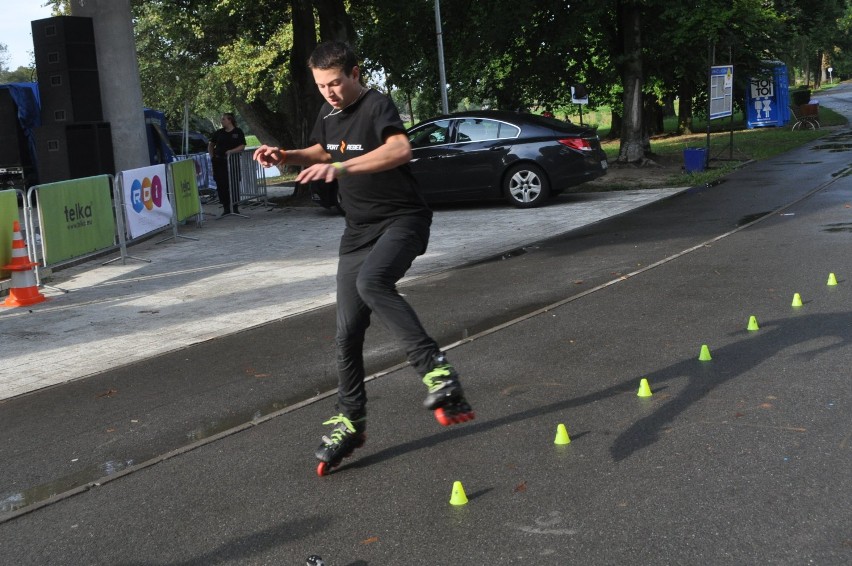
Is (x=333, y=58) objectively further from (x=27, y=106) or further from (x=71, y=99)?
(x=27, y=106)

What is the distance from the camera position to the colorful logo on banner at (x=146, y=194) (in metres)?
13.6

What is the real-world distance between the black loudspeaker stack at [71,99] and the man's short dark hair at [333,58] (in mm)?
11885

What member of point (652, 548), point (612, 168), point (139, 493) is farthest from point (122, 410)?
point (612, 168)

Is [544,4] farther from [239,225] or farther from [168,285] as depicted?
[168,285]

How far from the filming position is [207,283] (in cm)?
1147

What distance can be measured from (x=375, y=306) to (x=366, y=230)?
1.35ft

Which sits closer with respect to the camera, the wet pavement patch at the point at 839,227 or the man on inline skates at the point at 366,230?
the man on inline skates at the point at 366,230

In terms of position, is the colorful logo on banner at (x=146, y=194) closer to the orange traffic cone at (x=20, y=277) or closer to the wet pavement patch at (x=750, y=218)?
the orange traffic cone at (x=20, y=277)

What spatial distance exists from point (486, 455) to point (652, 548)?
1320mm

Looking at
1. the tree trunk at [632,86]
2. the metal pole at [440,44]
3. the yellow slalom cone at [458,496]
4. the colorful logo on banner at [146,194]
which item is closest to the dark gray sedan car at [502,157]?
the colorful logo on banner at [146,194]

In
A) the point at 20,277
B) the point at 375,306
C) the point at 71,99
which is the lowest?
the point at 20,277

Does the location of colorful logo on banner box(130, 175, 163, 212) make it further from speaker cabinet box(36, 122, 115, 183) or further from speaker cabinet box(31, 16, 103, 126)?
speaker cabinet box(31, 16, 103, 126)

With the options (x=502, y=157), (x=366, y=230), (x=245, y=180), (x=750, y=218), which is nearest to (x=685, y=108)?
(x=245, y=180)

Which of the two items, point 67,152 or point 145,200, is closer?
point 145,200
